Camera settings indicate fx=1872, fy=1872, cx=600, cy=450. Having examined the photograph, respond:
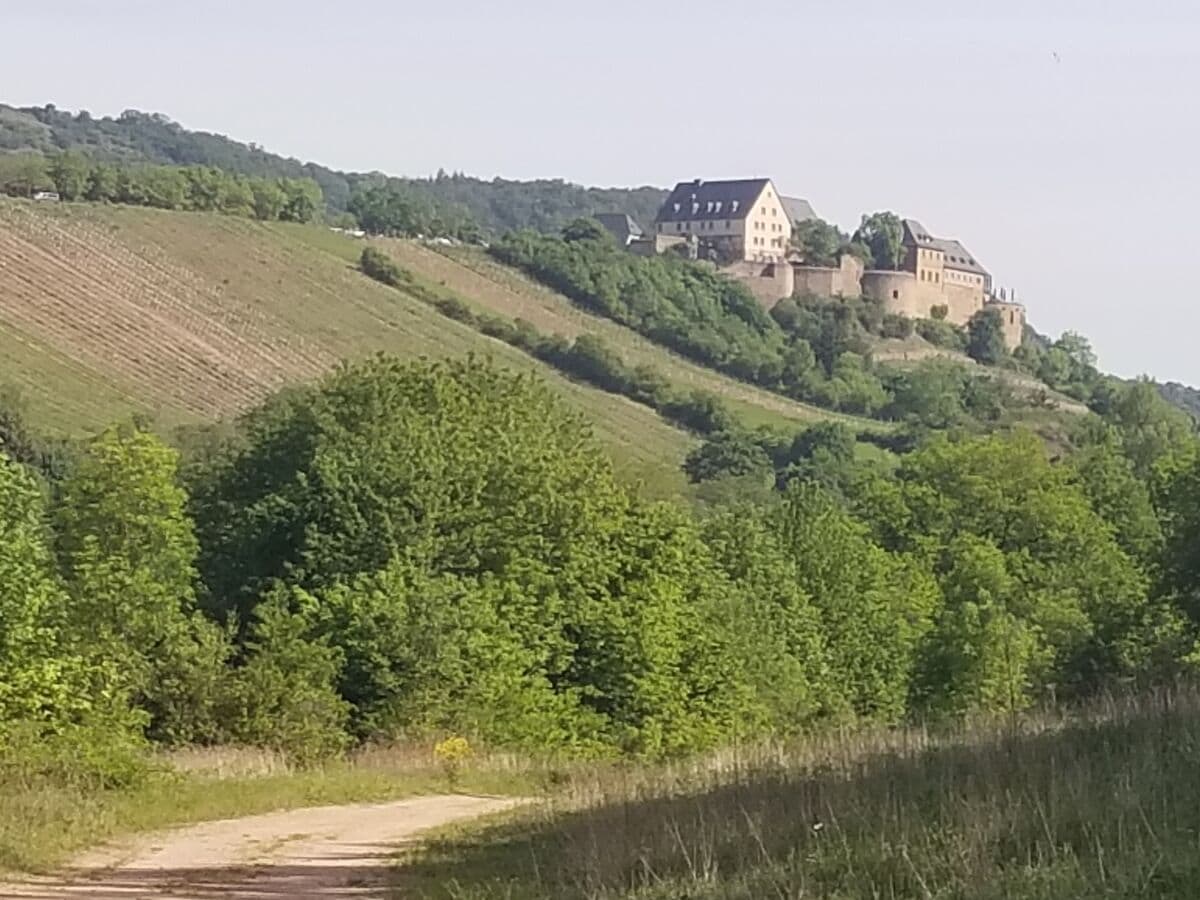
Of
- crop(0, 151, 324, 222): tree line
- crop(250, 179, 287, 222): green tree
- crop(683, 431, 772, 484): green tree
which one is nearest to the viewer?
crop(683, 431, 772, 484): green tree

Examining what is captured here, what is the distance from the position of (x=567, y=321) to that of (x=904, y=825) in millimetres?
118335

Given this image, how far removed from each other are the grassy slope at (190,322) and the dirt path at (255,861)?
46497 mm

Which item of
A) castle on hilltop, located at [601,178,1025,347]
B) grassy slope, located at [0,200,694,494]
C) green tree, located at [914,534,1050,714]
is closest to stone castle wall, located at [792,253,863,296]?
castle on hilltop, located at [601,178,1025,347]

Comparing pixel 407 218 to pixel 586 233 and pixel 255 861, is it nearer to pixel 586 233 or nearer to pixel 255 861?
pixel 586 233

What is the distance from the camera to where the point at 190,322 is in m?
93.3

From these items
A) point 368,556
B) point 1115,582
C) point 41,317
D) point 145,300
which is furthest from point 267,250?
point 368,556

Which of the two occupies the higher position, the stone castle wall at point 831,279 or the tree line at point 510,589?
the stone castle wall at point 831,279

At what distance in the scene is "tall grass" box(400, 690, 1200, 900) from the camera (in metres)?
7.77

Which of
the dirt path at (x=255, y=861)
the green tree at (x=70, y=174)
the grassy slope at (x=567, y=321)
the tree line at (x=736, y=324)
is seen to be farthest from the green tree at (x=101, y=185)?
the dirt path at (x=255, y=861)

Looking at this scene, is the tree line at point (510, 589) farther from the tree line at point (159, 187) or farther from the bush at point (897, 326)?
the bush at point (897, 326)

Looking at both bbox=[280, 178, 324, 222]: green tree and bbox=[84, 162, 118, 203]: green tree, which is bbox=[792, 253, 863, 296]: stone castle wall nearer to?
bbox=[280, 178, 324, 222]: green tree

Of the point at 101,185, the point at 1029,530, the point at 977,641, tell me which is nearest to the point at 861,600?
the point at 977,641

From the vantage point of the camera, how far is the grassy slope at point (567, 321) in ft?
399

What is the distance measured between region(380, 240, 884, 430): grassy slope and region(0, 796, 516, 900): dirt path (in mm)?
99336
